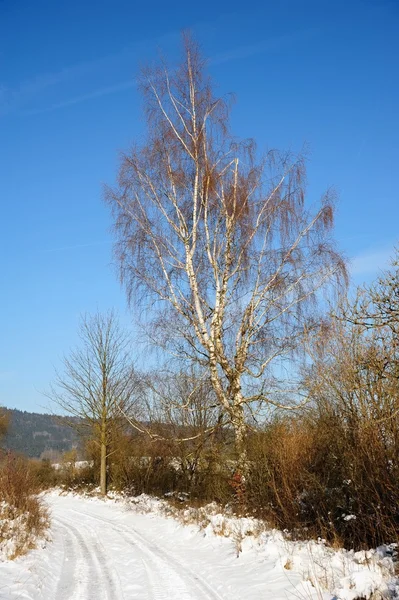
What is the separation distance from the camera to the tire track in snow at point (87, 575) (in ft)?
23.0

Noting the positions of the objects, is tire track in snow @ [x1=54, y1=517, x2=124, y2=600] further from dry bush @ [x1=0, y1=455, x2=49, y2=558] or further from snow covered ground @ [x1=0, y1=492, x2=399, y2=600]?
dry bush @ [x1=0, y1=455, x2=49, y2=558]

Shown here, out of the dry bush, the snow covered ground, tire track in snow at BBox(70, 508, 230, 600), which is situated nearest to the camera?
the snow covered ground

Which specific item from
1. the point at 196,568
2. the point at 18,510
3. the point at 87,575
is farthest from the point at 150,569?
the point at 18,510

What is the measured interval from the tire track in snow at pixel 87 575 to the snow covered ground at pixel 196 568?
0.01 meters

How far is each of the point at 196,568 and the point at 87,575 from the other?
179 cm

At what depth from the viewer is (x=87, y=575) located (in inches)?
327

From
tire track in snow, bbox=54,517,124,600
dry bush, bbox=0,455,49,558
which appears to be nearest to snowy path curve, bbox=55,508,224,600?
tire track in snow, bbox=54,517,124,600

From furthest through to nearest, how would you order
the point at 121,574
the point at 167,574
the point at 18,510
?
the point at 18,510, the point at 121,574, the point at 167,574

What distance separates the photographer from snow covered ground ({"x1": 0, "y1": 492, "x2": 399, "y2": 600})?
21.7 feet

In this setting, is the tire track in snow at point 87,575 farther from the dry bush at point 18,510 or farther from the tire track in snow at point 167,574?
the dry bush at point 18,510

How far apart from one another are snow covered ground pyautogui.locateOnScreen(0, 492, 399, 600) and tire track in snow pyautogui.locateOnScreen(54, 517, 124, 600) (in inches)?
0.6

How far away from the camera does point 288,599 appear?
21.1 feet

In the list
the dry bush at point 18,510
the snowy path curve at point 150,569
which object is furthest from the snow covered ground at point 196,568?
the dry bush at point 18,510

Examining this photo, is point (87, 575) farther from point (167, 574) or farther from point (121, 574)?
point (167, 574)
